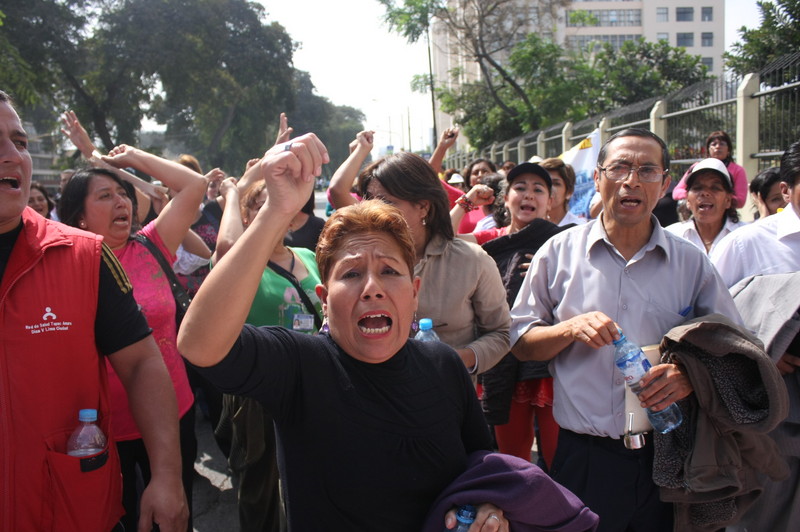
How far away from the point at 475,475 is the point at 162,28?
3202 centimetres

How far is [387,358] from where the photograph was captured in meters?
1.85

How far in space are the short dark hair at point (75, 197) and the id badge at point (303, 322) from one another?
4.13ft

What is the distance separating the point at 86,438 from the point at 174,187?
5.36 ft

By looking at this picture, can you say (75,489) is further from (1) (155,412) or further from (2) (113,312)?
(2) (113,312)

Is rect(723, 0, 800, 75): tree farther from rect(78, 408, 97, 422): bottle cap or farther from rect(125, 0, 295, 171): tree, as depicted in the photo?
rect(125, 0, 295, 171): tree

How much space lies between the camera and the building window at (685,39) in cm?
7875

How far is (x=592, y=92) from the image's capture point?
27.3 m

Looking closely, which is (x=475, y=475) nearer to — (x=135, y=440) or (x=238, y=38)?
(x=135, y=440)

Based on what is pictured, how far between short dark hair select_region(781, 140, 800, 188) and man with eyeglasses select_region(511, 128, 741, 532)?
2.62 ft

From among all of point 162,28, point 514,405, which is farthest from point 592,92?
point 514,405

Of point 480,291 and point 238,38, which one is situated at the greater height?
point 238,38

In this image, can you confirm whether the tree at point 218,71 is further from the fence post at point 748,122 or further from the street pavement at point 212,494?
the street pavement at point 212,494

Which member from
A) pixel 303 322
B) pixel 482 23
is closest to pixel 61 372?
pixel 303 322

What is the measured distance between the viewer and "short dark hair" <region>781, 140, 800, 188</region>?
117 inches
